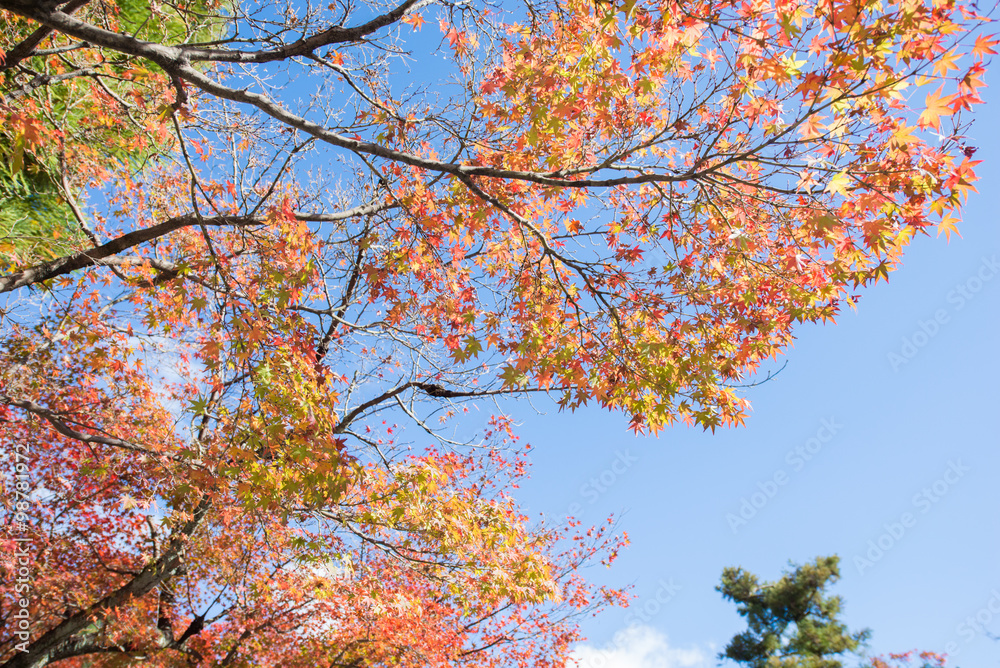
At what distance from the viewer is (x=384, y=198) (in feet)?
21.2

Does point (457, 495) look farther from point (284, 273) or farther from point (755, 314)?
point (755, 314)

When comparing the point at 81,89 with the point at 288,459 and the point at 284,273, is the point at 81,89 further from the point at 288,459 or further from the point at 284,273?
the point at 288,459

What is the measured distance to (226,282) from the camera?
14.8 ft

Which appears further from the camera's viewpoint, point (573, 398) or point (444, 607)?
point (444, 607)

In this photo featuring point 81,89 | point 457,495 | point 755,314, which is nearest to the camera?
point 755,314

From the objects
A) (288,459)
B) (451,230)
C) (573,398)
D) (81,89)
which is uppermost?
(81,89)

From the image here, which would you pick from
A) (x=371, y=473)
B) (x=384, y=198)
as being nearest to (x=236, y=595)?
(x=371, y=473)

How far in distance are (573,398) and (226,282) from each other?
3.21m

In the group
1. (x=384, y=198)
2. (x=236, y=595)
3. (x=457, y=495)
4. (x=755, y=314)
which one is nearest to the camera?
(x=755, y=314)

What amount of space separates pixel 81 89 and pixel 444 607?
34.9ft

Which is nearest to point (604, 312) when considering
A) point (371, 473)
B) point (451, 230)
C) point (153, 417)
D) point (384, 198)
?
point (451, 230)

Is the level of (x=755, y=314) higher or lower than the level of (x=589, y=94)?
lower

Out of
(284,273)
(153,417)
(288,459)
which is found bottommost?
(288,459)

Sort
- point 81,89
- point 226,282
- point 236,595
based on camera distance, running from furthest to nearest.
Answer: point 236,595, point 81,89, point 226,282
